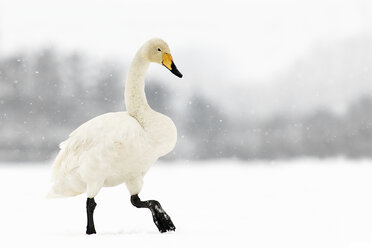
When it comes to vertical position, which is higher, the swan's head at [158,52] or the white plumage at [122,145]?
the swan's head at [158,52]

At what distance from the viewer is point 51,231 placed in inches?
231

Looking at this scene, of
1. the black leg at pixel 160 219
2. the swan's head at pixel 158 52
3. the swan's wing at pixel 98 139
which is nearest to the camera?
the swan's wing at pixel 98 139

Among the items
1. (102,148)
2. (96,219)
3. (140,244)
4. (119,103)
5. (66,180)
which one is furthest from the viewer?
(119,103)

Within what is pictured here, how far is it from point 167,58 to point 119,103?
13.5 m

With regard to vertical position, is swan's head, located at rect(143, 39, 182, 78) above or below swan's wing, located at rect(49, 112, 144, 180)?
above

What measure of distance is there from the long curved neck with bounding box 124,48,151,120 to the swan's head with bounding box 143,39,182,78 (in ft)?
0.24

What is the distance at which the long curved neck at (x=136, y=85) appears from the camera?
5766mm

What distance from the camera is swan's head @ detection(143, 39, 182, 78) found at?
18.8ft

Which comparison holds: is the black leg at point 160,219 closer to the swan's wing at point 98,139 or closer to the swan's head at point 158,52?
the swan's wing at point 98,139

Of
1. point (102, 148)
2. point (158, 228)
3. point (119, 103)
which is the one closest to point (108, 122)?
point (102, 148)

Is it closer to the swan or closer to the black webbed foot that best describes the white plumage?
the swan

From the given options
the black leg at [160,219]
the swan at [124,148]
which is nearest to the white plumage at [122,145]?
the swan at [124,148]

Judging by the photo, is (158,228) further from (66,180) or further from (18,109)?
(18,109)

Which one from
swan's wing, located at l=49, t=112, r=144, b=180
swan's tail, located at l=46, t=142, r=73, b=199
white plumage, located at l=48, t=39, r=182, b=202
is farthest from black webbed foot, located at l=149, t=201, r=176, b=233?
swan's tail, located at l=46, t=142, r=73, b=199
